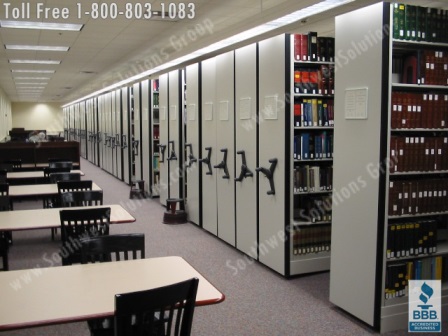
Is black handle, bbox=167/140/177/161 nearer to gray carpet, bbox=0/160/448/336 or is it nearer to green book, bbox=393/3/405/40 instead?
gray carpet, bbox=0/160/448/336

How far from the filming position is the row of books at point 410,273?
3678mm

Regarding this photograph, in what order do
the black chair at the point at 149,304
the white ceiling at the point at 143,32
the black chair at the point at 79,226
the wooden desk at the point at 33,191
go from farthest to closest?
the white ceiling at the point at 143,32
the wooden desk at the point at 33,191
the black chair at the point at 79,226
the black chair at the point at 149,304

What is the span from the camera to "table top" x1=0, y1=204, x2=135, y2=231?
12.9ft

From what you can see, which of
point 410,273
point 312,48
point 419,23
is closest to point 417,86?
point 419,23

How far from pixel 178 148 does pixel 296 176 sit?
336 cm

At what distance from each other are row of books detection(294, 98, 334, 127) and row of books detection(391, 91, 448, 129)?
4.21ft

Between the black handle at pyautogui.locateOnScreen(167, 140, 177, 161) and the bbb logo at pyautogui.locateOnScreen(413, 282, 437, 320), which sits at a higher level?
Answer: the black handle at pyautogui.locateOnScreen(167, 140, 177, 161)

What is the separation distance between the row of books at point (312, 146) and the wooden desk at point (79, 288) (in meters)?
2.24

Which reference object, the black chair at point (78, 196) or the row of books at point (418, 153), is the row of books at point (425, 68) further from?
the black chair at point (78, 196)

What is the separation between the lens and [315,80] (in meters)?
4.78

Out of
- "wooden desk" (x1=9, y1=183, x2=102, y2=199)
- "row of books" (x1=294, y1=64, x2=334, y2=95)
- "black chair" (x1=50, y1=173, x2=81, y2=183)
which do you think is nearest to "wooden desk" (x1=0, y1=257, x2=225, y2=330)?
"row of books" (x1=294, y1=64, x2=334, y2=95)

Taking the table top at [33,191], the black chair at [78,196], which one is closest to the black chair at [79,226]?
the black chair at [78,196]

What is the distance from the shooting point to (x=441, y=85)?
3.79 metres

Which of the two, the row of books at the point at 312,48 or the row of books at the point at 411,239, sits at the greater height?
the row of books at the point at 312,48
